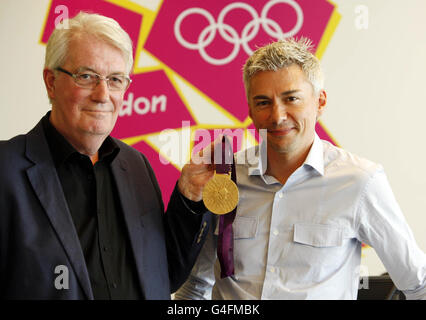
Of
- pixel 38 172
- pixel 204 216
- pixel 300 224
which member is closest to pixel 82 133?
pixel 38 172

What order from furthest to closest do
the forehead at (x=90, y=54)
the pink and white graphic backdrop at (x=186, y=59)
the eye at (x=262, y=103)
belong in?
the pink and white graphic backdrop at (x=186, y=59) → the eye at (x=262, y=103) → the forehead at (x=90, y=54)

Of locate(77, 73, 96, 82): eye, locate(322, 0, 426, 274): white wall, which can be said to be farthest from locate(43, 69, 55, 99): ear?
locate(322, 0, 426, 274): white wall

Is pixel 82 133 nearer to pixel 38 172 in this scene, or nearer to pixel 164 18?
pixel 38 172

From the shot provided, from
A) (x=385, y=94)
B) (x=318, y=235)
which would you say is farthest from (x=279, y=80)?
(x=385, y=94)

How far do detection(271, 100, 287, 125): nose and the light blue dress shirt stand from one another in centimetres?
18

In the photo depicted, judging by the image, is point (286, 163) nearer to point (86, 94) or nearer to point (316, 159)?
point (316, 159)

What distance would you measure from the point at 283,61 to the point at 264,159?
37cm

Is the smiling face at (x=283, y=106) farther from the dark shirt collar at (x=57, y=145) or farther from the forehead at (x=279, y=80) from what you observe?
the dark shirt collar at (x=57, y=145)

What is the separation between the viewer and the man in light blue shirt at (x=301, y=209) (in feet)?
4.98

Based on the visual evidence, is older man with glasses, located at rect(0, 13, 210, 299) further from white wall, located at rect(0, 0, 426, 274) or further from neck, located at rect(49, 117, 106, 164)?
white wall, located at rect(0, 0, 426, 274)

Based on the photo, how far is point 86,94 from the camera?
1.42 m

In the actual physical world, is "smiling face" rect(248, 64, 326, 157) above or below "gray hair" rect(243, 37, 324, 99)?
below

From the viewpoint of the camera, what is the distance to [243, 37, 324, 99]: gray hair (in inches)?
63.1

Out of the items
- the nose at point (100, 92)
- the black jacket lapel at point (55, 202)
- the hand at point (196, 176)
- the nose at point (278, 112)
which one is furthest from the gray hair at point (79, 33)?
the nose at point (278, 112)
